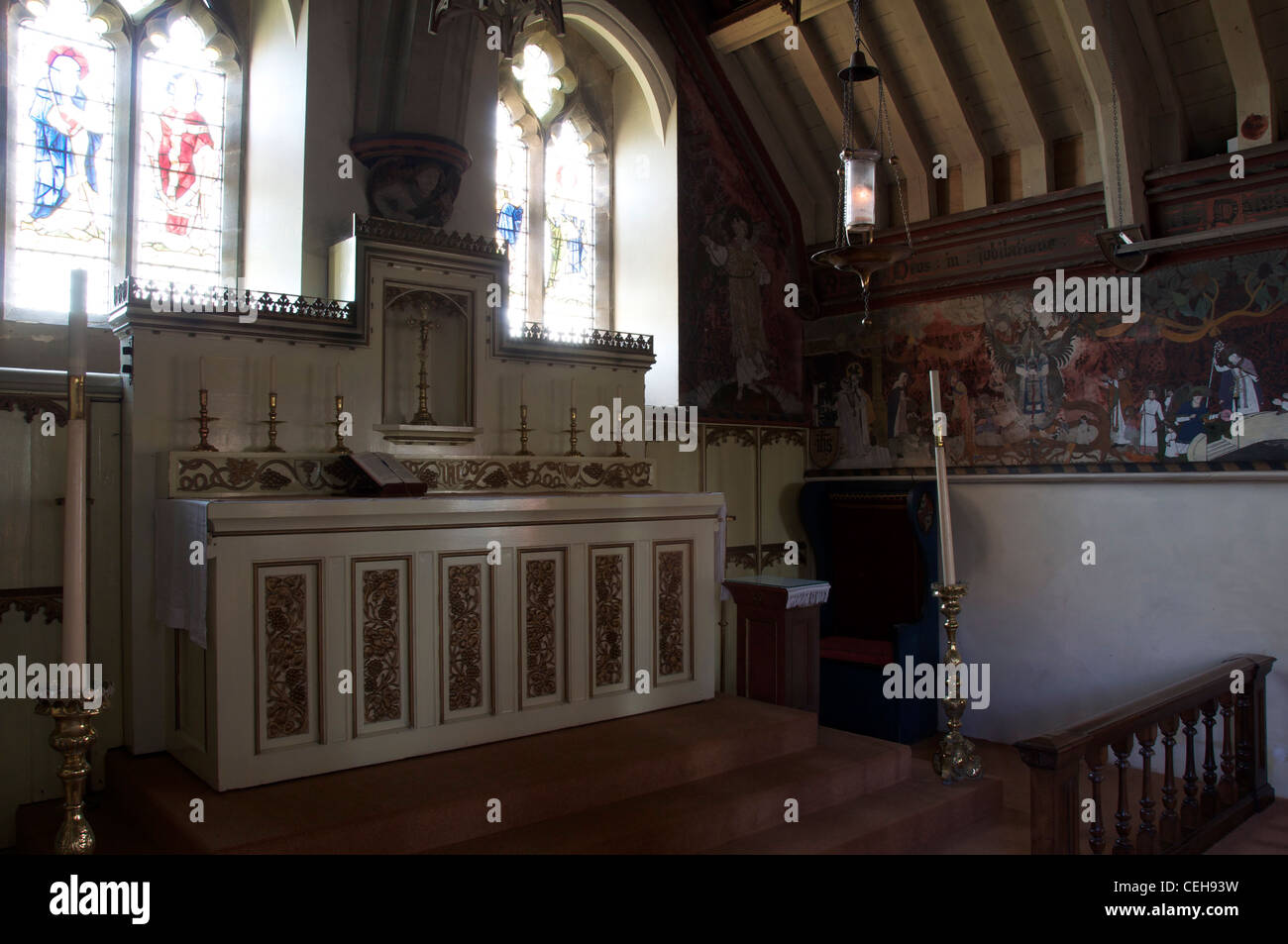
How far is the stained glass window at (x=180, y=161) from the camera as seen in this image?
5.90 meters

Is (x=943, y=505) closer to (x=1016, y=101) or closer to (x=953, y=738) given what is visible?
(x=953, y=738)

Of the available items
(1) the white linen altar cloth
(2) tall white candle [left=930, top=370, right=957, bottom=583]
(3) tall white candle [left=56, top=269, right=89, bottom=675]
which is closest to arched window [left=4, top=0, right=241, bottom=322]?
(1) the white linen altar cloth

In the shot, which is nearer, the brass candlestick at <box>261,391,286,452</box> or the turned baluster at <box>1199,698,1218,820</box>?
the turned baluster at <box>1199,698,1218,820</box>

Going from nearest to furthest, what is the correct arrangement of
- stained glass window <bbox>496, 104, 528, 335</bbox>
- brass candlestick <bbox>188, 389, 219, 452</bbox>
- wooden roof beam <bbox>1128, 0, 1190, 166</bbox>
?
brass candlestick <bbox>188, 389, 219, 452</bbox>, wooden roof beam <bbox>1128, 0, 1190, 166</bbox>, stained glass window <bbox>496, 104, 528, 335</bbox>

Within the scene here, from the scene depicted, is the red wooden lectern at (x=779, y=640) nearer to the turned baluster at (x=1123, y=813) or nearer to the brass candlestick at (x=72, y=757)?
the turned baluster at (x=1123, y=813)

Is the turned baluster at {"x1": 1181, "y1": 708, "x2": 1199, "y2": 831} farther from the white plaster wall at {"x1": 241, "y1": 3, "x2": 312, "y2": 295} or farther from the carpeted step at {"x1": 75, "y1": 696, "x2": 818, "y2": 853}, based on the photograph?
the white plaster wall at {"x1": 241, "y1": 3, "x2": 312, "y2": 295}

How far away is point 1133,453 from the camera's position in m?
6.38

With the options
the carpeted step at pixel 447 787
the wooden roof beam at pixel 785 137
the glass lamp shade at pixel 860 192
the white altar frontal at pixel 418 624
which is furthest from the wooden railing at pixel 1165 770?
the wooden roof beam at pixel 785 137

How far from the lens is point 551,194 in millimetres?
7762

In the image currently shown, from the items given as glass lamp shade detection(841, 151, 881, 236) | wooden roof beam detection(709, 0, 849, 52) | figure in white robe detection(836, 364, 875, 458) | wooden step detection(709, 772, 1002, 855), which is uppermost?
wooden roof beam detection(709, 0, 849, 52)

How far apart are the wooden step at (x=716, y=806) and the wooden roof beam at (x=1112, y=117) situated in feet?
12.4

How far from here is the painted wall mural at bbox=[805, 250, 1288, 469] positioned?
588 cm

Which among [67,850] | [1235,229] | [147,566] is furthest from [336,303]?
[1235,229]

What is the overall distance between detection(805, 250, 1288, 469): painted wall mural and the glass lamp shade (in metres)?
3.41
